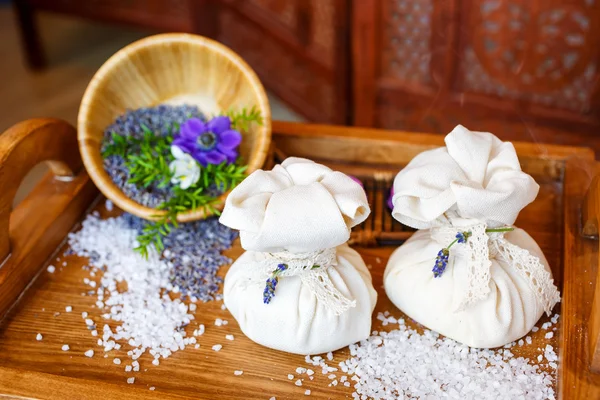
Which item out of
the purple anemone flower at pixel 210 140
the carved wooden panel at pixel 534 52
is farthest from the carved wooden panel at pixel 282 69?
the purple anemone flower at pixel 210 140

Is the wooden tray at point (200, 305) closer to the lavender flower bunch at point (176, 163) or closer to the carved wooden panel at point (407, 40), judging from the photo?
the lavender flower bunch at point (176, 163)

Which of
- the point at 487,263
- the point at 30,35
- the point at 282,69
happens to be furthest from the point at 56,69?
the point at 487,263

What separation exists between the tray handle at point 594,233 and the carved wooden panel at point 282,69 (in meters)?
1.41

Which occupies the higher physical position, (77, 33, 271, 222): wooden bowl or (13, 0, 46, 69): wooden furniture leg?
(77, 33, 271, 222): wooden bowl

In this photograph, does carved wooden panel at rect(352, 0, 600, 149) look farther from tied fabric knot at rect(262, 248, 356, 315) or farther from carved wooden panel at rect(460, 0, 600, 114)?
tied fabric knot at rect(262, 248, 356, 315)

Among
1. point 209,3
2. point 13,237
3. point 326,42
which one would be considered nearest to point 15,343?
point 13,237

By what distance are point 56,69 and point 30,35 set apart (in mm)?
200

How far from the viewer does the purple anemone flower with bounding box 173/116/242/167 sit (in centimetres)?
119

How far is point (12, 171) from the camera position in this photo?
42.4 inches

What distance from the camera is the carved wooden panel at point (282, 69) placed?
8.09 ft

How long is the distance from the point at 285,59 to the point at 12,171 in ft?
5.40

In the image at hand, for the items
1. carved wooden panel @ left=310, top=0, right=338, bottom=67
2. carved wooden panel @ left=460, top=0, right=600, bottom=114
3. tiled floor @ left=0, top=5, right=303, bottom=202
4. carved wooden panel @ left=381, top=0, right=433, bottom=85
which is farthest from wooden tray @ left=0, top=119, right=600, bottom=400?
tiled floor @ left=0, top=5, right=303, bottom=202

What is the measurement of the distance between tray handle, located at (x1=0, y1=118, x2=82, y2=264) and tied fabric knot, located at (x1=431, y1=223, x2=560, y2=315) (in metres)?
0.69

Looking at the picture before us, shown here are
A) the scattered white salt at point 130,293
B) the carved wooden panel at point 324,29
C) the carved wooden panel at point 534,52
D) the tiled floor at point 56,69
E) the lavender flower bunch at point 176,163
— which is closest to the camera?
the scattered white salt at point 130,293
